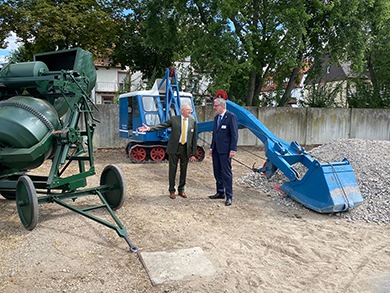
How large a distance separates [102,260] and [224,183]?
8.84 feet

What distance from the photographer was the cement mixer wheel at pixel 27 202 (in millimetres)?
4195

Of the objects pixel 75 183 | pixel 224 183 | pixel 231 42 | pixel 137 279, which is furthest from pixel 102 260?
pixel 231 42

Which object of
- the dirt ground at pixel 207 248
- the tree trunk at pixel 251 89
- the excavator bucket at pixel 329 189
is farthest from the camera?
the tree trunk at pixel 251 89

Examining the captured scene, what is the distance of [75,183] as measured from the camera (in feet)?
15.6

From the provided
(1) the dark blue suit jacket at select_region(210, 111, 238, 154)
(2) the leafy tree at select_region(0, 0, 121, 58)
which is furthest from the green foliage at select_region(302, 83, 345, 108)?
(1) the dark blue suit jacket at select_region(210, 111, 238, 154)

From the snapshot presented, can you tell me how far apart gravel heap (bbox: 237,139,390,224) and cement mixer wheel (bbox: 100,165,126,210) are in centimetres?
267

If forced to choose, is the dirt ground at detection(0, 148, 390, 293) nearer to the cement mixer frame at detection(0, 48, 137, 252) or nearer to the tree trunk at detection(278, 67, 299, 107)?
the cement mixer frame at detection(0, 48, 137, 252)

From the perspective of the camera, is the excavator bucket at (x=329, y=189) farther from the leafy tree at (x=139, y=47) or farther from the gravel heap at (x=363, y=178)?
the leafy tree at (x=139, y=47)

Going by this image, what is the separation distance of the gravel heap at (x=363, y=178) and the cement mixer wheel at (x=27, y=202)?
149 inches

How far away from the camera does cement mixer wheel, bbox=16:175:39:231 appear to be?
13.8ft

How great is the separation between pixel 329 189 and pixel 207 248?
2.23 meters

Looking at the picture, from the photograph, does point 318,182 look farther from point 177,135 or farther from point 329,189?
point 177,135

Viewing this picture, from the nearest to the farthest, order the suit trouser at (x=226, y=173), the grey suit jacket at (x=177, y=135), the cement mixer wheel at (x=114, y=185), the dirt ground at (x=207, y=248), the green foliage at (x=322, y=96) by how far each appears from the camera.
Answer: the dirt ground at (x=207, y=248) < the cement mixer wheel at (x=114, y=185) < the suit trouser at (x=226, y=173) < the grey suit jacket at (x=177, y=135) < the green foliage at (x=322, y=96)

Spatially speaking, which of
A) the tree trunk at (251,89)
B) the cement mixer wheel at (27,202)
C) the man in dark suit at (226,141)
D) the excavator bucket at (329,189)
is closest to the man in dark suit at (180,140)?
the man in dark suit at (226,141)
